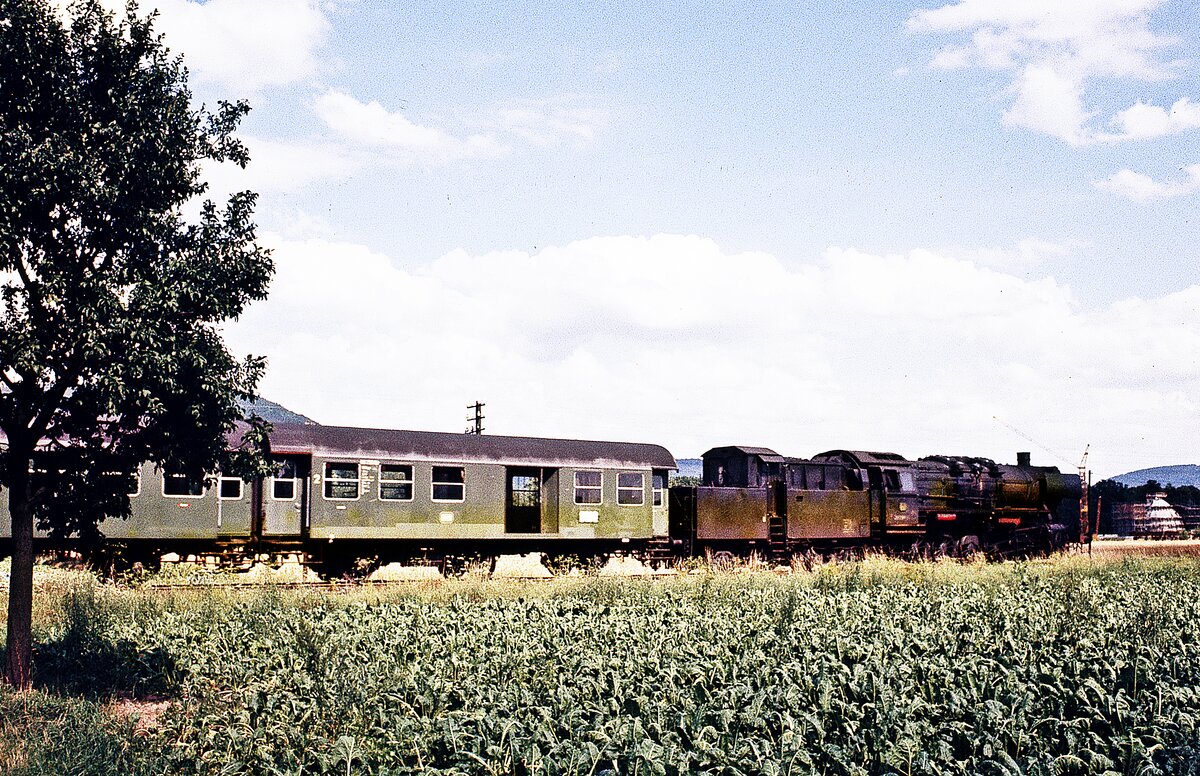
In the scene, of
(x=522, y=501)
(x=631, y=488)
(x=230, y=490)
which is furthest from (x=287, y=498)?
(x=631, y=488)

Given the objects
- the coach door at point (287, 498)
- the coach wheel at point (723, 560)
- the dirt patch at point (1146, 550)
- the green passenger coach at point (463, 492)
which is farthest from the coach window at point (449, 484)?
the dirt patch at point (1146, 550)

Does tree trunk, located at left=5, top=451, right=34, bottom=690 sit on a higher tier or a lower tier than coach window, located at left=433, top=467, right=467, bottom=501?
lower

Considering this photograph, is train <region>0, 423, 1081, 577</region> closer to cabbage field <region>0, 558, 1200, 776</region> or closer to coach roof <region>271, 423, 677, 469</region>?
coach roof <region>271, 423, 677, 469</region>

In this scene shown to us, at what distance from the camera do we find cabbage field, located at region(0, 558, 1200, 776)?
697 centimetres

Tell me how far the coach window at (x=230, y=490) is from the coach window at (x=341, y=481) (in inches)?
76.7

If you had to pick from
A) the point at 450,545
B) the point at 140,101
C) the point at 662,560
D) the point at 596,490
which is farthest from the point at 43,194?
the point at 662,560

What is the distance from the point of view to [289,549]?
22.6 metres

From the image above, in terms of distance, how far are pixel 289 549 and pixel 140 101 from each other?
1297 cm

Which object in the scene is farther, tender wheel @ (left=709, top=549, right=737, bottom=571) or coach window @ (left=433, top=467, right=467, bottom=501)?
tender wheel @ (left=709, top=549, right=737, bottom=571)

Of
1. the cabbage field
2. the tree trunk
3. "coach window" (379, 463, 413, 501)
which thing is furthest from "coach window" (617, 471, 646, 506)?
the tree trunk

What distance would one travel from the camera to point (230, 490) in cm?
2214

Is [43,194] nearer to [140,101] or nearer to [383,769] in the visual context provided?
[140,101]

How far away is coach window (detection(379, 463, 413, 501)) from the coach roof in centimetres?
27

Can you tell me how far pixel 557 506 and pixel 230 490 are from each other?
786cm
